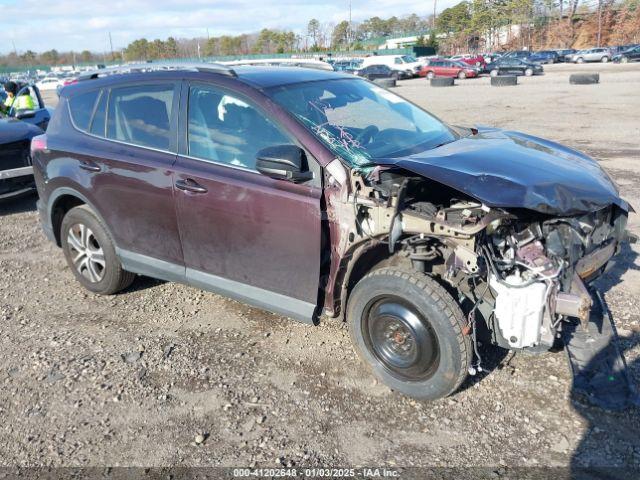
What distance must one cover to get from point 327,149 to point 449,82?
2954 cm

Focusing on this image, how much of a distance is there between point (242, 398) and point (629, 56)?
52.2 meters

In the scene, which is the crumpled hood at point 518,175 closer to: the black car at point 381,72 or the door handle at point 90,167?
the door handle at point 90,167

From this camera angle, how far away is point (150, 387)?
3514mm

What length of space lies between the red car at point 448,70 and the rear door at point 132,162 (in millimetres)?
37282

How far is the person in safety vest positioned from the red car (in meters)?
33.4

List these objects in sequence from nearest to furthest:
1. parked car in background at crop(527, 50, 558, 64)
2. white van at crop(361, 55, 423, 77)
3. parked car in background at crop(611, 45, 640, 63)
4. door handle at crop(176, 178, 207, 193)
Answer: door handle at crop(176, 178, 207, 193) < white van at crop(361, 55, 423, 77) < parked car in background at crop(611, 45, 640, 63) < parked car in background at crop(527, 50, 558, 64)

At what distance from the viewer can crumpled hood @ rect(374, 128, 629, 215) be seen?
2.86 meters

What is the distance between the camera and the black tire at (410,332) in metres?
2.98

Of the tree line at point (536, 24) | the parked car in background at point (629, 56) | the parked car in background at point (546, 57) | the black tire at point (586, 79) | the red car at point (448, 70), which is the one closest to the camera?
the black tire at point (586, 79)

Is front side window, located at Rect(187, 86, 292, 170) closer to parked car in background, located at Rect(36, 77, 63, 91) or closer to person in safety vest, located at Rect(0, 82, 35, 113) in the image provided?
person in safety vest, located at Rect(0, 82, 35, 113)

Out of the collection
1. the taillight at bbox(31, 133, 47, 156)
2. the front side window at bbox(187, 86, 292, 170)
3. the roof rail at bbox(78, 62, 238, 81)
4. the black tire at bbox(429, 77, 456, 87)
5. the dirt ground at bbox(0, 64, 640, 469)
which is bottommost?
the dirt ground at bbox(0, 64, 640, 469)

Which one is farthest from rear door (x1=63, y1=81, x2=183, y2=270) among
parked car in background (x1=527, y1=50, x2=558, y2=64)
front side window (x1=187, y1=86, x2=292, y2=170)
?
parked car in background (x1=527, y1=50, x2=558, y2=64)

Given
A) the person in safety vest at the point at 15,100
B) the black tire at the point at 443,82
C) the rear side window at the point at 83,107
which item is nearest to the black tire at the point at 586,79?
the black tire at the point at 443,82

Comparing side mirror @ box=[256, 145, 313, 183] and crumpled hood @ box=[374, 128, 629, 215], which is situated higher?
side mirror @ box=[256, 145, 313, 183]
